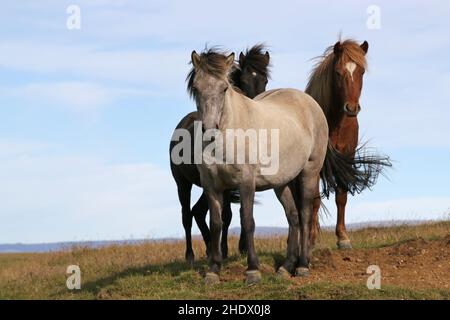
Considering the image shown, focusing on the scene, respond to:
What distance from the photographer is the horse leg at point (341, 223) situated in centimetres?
1344

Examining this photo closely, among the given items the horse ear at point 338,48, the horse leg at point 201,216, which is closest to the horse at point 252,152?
the horse ear at point 338,48

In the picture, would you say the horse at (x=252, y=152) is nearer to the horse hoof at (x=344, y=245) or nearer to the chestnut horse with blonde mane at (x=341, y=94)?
the chestnut horse with blonde mane at (x=341, y=94)

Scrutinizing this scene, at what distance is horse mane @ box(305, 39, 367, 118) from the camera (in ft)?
42.8

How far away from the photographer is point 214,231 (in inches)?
379

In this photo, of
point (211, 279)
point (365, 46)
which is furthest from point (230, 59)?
point (365, 46)

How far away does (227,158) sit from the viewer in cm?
922

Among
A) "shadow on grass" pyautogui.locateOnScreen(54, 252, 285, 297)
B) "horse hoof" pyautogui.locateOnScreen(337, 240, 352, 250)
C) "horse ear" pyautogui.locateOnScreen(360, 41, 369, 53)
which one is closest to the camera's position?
"shadow on grass" pyautogui.locateOnScreen(54, 252, 285, 297)

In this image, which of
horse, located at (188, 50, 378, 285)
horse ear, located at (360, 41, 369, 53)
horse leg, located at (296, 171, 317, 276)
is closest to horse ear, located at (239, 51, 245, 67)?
horse, located at (188, 50, 378, 285)

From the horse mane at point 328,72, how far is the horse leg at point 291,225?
3.03 meters

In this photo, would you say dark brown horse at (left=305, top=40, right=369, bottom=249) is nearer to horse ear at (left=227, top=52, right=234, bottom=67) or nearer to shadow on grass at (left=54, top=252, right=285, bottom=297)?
shadow on grass at (left=54, top=252, right=285, bottom=297)

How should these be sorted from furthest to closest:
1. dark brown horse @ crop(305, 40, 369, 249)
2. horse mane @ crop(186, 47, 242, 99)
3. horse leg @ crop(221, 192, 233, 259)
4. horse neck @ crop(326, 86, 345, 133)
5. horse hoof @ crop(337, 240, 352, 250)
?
1. horse hoof @ crop(337, 240, 352, 250)
2. horse neck @ crop(326, 86, 345, 133)
3. dark brown horse @ crop(305, 40, 369, 249)
4. horse leg @ crop(221, 192, 233, 259)
5. horse mane @ crop(186, 47, 242, 99)
